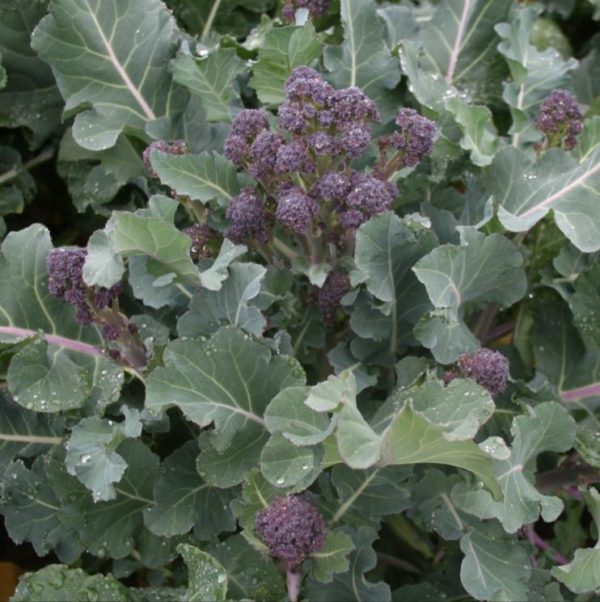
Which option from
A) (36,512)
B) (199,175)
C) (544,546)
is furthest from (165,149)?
(544,546)

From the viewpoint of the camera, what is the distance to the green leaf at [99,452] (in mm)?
1230

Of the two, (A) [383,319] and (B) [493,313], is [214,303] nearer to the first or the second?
(A) [383,319]

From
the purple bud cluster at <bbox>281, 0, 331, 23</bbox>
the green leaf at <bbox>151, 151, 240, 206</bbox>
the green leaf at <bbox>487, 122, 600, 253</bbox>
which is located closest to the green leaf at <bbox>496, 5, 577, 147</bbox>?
the green leaf at <bbox>487, 122, 600, 253</bbox>

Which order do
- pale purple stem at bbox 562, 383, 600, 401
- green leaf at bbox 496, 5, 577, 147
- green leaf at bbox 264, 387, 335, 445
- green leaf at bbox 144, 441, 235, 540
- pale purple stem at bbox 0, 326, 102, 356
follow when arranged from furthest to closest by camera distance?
green leaf at bbox 496, 5, 577, 147
pale purple stem at bbox 562, 383, 600, 401
pale purple stem at bbox 0, 326, 102, 356
green leaf at bbox 144, 441, 235, 540
green leaf at bbox 264, 387, 335, 445

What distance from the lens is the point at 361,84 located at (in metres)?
1.61

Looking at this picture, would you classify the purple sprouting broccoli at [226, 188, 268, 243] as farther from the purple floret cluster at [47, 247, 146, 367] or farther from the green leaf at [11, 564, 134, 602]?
the green leaf at [11, 564, 134, 602]

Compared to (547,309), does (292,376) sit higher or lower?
higher

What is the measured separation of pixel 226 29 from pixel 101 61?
0.49 meters

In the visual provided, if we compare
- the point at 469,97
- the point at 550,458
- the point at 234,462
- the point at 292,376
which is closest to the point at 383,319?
the point at 292,376

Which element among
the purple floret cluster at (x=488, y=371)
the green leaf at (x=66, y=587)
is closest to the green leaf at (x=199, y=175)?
the purple floret cluster at (x=488, y=371)

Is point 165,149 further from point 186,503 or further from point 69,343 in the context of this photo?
point 186,503

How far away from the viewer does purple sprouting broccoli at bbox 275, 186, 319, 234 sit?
1246 millimetres

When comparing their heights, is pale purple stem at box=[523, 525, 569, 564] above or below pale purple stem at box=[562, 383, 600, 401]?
below

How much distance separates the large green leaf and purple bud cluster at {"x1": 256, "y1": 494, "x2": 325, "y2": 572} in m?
0.34
